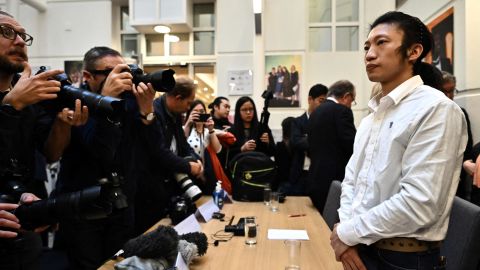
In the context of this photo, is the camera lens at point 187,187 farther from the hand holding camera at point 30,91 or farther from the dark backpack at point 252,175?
Result: the hand holding camera at point 30,91

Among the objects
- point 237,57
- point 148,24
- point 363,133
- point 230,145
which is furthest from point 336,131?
point 148,24

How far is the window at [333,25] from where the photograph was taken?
5059 mm

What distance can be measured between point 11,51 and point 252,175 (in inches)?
64.3

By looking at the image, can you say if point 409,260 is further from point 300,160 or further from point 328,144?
point 300,160

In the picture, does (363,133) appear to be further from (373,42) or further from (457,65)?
(457,65)

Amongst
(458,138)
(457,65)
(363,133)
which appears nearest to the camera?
(458,138)

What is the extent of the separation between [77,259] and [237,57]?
160 inches

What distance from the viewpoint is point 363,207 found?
116 cm

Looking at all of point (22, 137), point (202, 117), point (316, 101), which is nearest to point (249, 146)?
point (202, 117)

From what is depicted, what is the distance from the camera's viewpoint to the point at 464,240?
1.25m

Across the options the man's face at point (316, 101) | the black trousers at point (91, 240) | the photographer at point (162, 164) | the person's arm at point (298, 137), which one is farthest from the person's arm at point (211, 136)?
the black trousers at point (91, 240)

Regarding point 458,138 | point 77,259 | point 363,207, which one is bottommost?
point 77,259

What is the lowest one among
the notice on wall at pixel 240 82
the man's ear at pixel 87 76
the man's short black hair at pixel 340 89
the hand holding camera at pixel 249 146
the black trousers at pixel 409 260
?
the black trousers at pixel 409 260

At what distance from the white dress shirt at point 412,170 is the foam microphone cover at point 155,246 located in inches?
22.1
